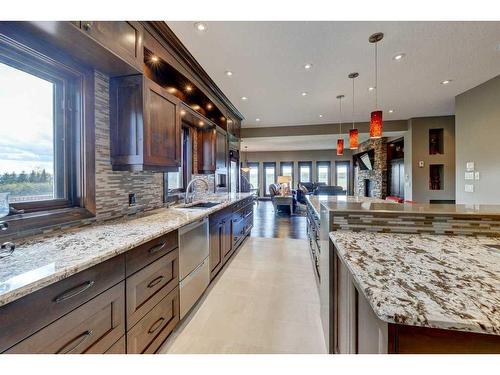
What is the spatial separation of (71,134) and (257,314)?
7.06 feet

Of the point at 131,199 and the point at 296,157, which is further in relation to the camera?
the point at 296,157

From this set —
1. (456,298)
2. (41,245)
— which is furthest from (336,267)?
(41,245)

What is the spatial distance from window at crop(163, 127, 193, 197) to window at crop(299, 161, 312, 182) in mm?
9202

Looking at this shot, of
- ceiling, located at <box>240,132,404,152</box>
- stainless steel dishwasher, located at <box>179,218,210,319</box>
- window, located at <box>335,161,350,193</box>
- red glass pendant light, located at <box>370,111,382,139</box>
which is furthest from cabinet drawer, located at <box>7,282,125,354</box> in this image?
window, located at <box>335,161,350,193</box>

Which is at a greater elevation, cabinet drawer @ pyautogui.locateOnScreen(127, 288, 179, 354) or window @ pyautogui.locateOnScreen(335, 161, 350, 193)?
window @ pyautogui.locateOnScreen(335, 161, 350, 193)

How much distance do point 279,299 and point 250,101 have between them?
3650 mm

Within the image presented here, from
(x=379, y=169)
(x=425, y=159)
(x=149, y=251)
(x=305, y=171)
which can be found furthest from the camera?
(x=305, y=171)

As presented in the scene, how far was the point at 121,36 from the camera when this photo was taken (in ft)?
5.08

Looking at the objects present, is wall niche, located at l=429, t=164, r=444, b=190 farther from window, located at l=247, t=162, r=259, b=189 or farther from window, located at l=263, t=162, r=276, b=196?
window, located at l=247, t=162, r=259, b=189

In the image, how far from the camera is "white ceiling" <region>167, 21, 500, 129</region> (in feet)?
7.14

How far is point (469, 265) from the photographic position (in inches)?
34.1

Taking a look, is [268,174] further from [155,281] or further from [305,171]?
[155,281]

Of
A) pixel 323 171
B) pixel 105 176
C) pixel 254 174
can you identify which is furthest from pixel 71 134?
pixel 323 171
